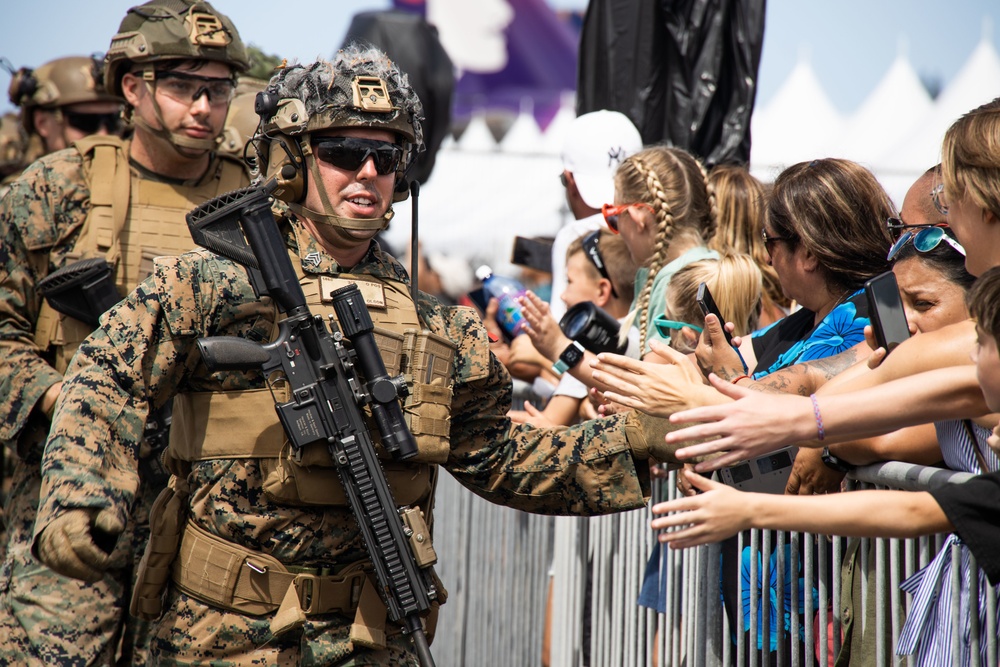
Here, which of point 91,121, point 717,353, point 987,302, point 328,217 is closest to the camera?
point 987,302

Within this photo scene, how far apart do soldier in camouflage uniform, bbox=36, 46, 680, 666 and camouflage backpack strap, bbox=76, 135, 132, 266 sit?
1.46 metres

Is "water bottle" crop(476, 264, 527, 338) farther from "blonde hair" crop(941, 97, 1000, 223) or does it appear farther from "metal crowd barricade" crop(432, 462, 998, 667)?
"blonde hair" crop(941, 97, 1000, 223)

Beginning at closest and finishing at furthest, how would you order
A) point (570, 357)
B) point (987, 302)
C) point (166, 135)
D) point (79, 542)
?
point (987, 302), point (79, 542), point (570, 357), point (166, 135)

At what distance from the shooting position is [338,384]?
3148mm

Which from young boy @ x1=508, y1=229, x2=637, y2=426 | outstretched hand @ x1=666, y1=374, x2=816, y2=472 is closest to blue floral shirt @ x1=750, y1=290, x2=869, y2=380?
outstretched hand @ x1=666, y1=374, x2=816, y2=472

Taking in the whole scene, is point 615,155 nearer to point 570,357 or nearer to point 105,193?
point 570,357

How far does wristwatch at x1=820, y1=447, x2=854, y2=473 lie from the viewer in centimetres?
291

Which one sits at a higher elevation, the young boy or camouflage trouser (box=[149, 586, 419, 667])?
the young boy

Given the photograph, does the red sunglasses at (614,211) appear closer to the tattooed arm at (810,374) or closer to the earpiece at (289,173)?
the tattooed arm at (810,374)

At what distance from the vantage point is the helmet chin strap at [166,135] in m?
4.82

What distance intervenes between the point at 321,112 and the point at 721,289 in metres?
1.62

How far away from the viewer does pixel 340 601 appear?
3156 mm

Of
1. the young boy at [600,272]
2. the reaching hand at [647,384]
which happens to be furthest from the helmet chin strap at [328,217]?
the young boy at [600,272]

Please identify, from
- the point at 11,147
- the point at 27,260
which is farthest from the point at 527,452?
the point at 11,147
